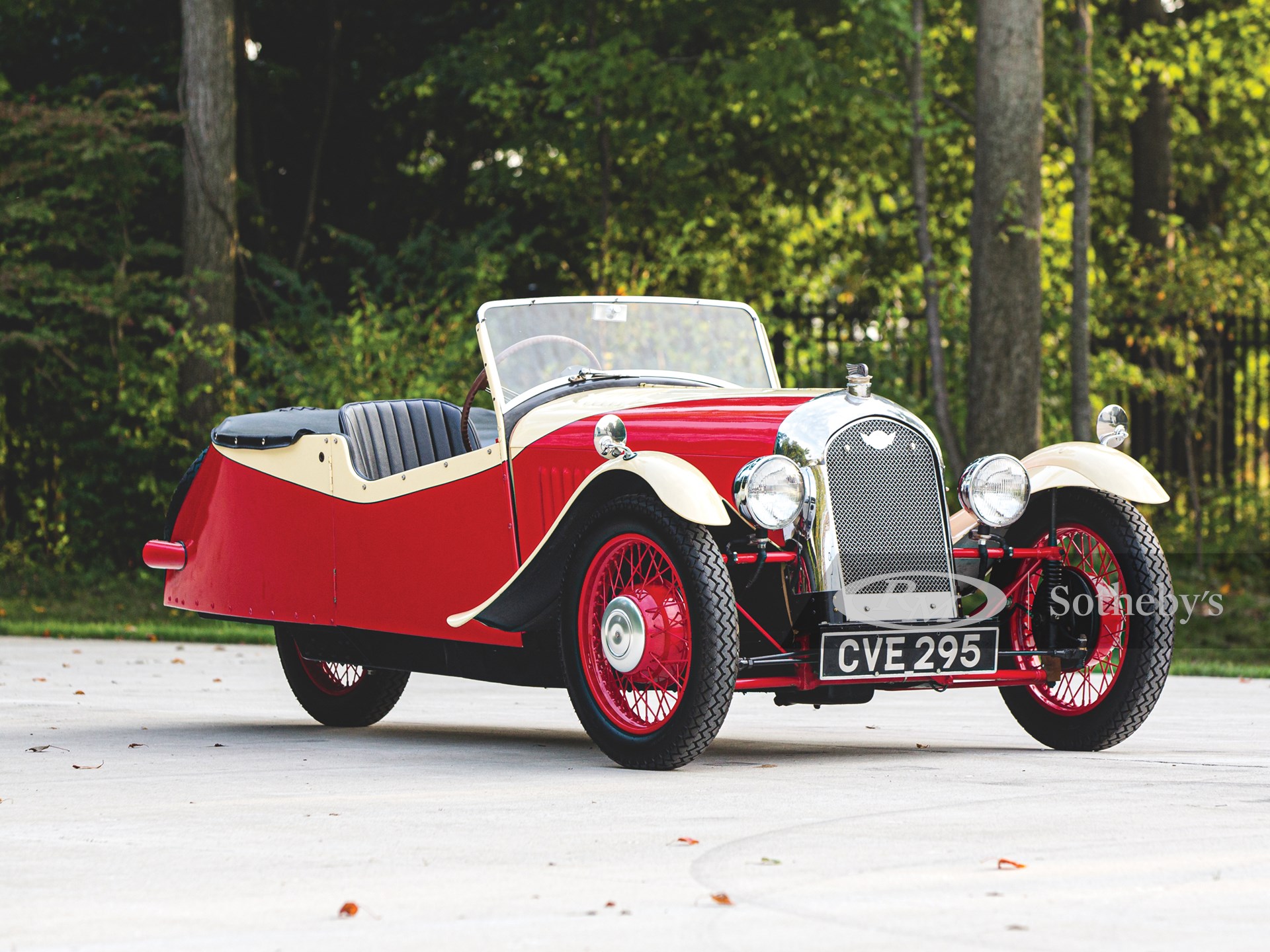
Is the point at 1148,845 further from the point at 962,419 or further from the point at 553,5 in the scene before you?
the point at 553,5

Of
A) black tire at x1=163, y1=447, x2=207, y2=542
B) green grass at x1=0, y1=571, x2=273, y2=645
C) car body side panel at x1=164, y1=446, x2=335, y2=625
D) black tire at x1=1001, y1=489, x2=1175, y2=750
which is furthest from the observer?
green grass at x1=0, y1=571, x2=273, y2=645

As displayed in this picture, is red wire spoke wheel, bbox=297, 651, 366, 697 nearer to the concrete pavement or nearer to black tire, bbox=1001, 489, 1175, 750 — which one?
the concrete pavement

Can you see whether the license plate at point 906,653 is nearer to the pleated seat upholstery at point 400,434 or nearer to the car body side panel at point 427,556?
the car body side panel at point 427,556

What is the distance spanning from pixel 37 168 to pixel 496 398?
12.7 m

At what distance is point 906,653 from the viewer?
708 cm

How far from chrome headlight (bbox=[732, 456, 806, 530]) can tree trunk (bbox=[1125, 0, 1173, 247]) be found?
15911mm

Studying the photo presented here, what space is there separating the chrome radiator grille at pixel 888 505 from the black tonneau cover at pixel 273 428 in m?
2.91

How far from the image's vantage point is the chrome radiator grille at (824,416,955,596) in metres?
7.25

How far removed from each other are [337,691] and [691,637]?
10.6ft

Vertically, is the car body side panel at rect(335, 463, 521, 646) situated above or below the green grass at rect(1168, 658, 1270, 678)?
above

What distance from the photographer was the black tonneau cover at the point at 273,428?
29.8ft

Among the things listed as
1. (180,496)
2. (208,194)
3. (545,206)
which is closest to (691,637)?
(180,496)

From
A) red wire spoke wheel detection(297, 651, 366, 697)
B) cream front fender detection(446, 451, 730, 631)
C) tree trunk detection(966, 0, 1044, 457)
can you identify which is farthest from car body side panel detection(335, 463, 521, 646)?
tree trunk detection(966, 0, 1044, 457)

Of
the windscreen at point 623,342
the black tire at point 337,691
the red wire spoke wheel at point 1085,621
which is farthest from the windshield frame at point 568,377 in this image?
the black tire at point 337,691
